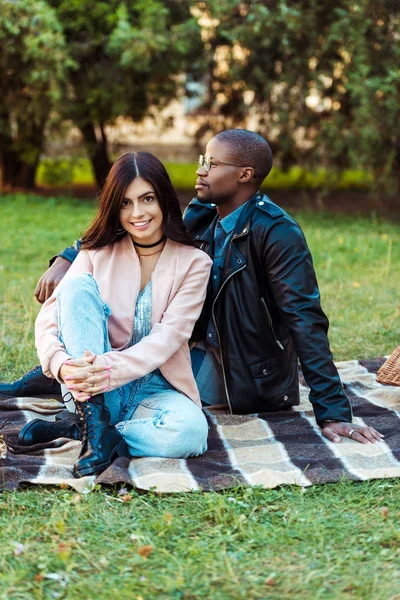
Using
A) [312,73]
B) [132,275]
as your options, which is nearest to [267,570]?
[132,275]

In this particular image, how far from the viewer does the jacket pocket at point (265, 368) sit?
405 centimetres

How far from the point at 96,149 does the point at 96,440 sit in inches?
446

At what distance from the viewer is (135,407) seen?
380cm

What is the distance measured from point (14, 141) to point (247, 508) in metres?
11.9

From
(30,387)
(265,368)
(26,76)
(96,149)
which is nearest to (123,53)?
(26,76)

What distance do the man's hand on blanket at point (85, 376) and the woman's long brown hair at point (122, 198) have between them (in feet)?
2.16

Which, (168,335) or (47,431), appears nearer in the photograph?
(168,335)

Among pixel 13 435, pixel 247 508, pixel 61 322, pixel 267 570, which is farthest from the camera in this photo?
pixel 13 435

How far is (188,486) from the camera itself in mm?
3389

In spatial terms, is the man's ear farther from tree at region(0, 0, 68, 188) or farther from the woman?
tree at region(0, 0, 68, 188)

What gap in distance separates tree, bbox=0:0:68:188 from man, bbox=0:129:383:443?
7.91m

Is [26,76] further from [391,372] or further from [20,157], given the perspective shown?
[391,372]

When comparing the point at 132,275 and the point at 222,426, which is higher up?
the point at 132,275

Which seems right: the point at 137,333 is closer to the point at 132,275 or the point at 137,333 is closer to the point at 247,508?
the point at 132,275
